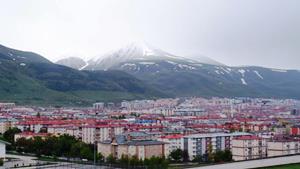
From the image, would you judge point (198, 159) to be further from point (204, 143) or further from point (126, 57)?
point (126, 57)

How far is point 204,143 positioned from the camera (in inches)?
879

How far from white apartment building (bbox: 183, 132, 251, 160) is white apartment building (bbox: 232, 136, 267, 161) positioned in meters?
1.81

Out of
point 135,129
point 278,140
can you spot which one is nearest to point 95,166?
point 278,140

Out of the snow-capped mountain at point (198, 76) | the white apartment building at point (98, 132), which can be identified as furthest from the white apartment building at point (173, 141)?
the snow-capped mountain at point (198, 76)

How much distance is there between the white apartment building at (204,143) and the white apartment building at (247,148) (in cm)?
181

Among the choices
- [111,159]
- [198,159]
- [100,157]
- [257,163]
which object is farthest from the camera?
[198,159]

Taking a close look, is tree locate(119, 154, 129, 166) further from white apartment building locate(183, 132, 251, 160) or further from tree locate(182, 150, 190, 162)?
white apartment building locate(183, 132, 251, 160)

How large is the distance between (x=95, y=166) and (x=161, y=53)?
353 feet

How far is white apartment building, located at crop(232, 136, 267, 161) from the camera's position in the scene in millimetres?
20147

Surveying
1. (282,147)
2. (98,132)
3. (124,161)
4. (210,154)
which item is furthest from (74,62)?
(124,161)

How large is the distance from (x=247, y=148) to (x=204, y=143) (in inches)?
97.4

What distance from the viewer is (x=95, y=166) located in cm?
1694

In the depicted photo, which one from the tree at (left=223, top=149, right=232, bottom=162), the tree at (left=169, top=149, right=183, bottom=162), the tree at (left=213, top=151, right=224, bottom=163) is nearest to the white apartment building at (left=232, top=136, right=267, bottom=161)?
the tree at (left=223, top=149, right=232, bottom=162)

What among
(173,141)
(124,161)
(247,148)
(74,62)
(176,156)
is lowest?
(176,156)
